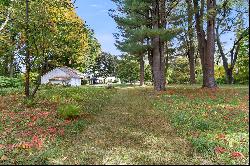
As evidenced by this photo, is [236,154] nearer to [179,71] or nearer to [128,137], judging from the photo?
[128,137]

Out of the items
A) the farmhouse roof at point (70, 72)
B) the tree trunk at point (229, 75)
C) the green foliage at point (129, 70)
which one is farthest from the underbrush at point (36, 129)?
the green foliage at point (129, 70)

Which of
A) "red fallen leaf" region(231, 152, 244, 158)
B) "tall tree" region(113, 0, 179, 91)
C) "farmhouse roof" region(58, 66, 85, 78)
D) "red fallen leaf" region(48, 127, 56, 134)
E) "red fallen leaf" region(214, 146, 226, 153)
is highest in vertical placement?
"tall tree" region(113, 0, 179, 91)

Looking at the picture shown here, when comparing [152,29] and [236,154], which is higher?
[152,29]

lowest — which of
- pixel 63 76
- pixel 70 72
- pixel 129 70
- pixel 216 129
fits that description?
pixel 216 129

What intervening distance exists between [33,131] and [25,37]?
10.3m

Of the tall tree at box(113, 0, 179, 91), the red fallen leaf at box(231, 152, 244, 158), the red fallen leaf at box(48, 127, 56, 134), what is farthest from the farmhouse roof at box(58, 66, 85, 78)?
the red fallen leaf at box(231, 152, 244, 158)

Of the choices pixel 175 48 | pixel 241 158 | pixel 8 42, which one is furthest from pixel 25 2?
pixel 175 48

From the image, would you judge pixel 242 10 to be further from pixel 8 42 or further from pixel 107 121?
pixel 107 121

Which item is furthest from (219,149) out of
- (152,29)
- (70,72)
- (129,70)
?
(129,70)

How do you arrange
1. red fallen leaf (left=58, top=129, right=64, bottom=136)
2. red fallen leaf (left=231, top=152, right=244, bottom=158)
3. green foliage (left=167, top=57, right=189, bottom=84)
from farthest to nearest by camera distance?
1. green foliage (left=167, top=57, right=189, bottom=84)
2. red fallen leaf (left=58, top=129, right=64, bottom=136)
3. red fallen leaf (left=231, top=152, right=244, bottom=158)

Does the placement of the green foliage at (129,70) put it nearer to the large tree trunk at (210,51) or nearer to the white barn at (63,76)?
the white barn at (63,76)

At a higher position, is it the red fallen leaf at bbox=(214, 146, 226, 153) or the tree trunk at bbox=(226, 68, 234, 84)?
the tree trunk at bbox=(226, 68, 234, 84)

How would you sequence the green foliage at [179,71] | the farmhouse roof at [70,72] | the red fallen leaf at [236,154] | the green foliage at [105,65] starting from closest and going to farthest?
the red fallen leaf at [236,154]
the farmhouse roof at [70,72]
the green foliage at [179,71]
the green foliage at [105,65]

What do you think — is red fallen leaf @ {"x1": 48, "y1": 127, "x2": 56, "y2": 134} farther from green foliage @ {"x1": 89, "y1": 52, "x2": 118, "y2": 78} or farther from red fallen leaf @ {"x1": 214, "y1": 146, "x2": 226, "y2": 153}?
green foliage @ {"x1": 89, "y1": 52, "x2": 118, "y2": 78}
